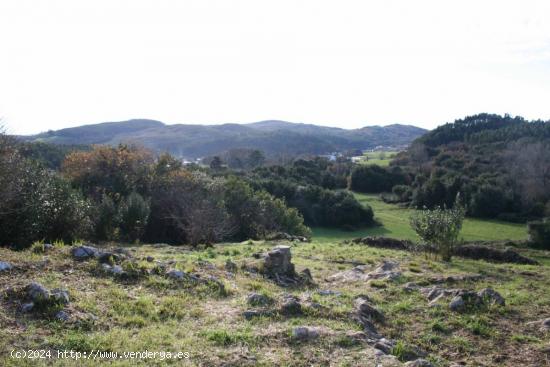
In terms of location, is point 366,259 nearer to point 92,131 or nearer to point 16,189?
point 16,189

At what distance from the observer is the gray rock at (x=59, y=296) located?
7.55 m

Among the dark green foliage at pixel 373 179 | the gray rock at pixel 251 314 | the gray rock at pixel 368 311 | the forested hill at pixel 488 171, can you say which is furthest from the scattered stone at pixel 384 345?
the dark green foliage at pixel 373 179

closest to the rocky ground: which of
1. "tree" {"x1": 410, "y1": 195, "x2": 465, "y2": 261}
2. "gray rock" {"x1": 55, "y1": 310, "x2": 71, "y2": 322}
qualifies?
"gray rock" {"x1": 55, "y1": 310, "x2": 71, "y2": 322}

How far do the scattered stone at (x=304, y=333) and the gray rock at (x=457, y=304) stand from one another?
4.27 metres

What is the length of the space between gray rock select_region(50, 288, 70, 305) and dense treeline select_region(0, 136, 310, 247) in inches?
280

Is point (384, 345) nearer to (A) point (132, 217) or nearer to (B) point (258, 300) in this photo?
(B) point (258, 300)

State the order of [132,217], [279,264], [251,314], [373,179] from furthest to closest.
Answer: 1. [373,179]
2. [132,217]
3. [279,264]
4. [251,314]

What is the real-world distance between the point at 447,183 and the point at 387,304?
209ft

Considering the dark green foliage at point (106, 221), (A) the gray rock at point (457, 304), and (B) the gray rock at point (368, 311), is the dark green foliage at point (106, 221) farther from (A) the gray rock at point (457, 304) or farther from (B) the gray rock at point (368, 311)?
(A) the gray rock at point (457, 304)

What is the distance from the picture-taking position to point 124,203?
86.1ft

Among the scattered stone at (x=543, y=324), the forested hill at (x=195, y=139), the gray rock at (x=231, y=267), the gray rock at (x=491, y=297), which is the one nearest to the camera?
the scattered stone at (x=543, y=324)

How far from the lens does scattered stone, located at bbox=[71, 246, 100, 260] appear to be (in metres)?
10.4

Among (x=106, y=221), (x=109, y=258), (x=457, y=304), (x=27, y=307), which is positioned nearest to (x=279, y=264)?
(x=109, y=258)

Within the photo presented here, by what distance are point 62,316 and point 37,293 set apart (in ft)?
2.41
